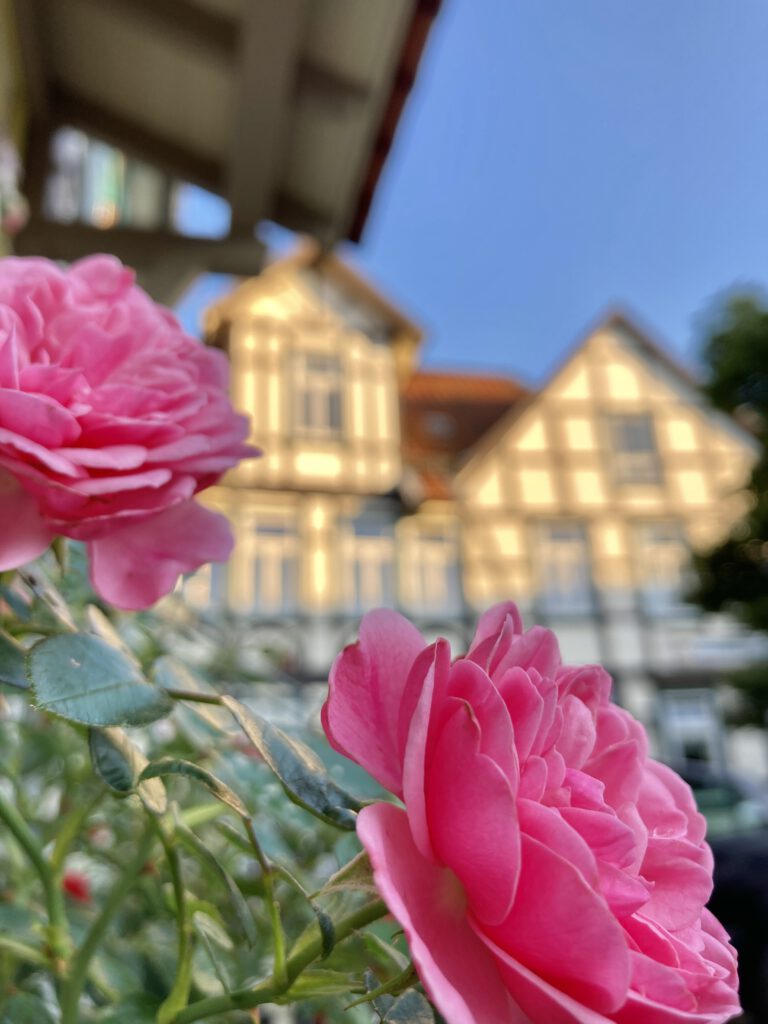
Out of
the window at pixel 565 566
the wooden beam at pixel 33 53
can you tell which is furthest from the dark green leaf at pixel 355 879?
the window at pixel 565 566

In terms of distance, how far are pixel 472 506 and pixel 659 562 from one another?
1694 millimetres

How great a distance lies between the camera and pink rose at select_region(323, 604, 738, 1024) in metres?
0.15

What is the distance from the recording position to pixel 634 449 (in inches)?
295

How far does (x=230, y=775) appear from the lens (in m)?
0.30

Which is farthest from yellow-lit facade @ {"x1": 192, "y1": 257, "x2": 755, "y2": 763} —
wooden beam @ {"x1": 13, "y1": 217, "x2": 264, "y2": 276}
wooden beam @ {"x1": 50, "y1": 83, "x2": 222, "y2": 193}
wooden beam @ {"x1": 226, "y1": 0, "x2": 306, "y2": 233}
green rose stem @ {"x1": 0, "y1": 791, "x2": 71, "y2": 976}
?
green rose stem @ {"x1": 0, "y1": 791, "x2": 71, "y2": 976}

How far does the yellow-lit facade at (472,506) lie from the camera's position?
6.67 m

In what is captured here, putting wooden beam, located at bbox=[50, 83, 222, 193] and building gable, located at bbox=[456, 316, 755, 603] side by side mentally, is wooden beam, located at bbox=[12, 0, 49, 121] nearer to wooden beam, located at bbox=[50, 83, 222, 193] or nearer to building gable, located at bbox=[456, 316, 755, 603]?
wooden beam, located at bbox=[50, 83, 222, 193]

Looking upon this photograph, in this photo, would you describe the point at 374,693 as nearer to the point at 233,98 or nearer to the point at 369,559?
the point at 233,98

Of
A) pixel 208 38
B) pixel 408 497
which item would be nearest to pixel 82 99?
pixel 208 38

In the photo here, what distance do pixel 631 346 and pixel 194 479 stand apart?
8.16 meters

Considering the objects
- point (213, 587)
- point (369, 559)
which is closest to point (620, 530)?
point (369, 559)

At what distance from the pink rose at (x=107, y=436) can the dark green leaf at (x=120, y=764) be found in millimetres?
38

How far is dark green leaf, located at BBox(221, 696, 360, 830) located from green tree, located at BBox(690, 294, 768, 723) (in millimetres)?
5945

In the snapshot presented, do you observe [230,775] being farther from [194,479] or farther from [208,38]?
[208,38]
